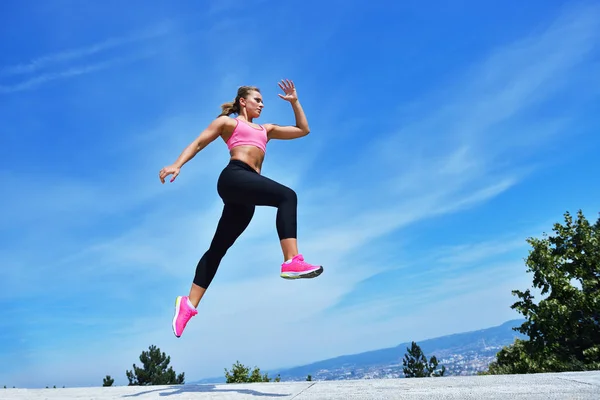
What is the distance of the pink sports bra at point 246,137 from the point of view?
4992 millimetres

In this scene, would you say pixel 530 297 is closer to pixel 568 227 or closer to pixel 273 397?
pixel 568 227

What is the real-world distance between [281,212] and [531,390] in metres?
2.44

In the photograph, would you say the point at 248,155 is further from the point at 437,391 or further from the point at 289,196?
the point at 437,391

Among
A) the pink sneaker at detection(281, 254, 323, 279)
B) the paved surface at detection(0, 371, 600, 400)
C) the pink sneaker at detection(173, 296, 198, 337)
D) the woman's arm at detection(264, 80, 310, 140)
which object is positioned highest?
the woman's arm at detection(264, 80, 310, 140)

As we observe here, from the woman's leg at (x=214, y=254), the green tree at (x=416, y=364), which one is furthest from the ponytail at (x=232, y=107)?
the green tree at (x=416, y=364)

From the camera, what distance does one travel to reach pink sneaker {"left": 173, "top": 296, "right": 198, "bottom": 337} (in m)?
4.89

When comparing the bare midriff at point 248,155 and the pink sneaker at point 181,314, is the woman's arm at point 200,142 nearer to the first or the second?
the bare midriff at point 248,155

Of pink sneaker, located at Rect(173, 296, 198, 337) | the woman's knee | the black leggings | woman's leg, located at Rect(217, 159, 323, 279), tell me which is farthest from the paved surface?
the woman's knee

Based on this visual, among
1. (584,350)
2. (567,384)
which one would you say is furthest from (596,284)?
(567,384)

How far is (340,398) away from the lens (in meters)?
3.38

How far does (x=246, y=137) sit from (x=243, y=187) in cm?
68

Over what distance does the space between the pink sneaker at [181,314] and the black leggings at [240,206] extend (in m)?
0.24

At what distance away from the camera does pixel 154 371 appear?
36969 mm

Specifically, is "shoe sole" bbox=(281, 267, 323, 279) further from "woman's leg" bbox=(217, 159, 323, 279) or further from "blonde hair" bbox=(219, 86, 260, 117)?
"blonde hair" bbox=(219, 86, 260, 117)
